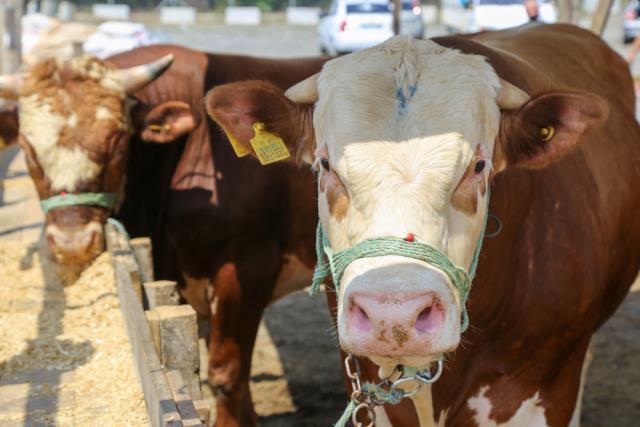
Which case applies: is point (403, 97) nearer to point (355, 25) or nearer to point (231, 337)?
point (231, 337)

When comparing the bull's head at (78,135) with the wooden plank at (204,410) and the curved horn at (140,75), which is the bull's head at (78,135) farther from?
the wooden plank at (204,410)

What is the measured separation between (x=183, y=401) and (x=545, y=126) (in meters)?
1.31

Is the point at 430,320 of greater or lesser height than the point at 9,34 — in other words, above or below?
above

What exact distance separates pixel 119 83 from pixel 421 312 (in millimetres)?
2849

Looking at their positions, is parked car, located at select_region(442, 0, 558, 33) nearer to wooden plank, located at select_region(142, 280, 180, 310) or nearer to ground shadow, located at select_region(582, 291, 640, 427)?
ground shadow, located at select_region(582, 291, 640, 427)

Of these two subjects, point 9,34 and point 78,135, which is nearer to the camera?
point 78,135

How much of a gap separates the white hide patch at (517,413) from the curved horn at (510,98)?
3.00 ft

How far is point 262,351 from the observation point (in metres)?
6.41

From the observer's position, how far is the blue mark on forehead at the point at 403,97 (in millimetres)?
2756

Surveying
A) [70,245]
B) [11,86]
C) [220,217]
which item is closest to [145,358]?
[70,245]

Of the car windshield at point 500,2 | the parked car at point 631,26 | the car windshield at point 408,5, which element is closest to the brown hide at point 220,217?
the car windshield at point 500,2

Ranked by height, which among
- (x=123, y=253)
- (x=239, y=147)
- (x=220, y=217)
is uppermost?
(x=239, y=147)

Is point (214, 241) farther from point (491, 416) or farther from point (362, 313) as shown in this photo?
point (362, 313)

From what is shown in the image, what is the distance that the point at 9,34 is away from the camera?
1012 cm
